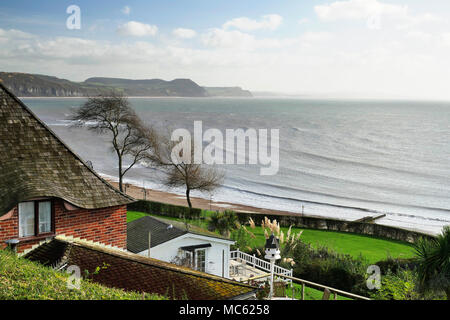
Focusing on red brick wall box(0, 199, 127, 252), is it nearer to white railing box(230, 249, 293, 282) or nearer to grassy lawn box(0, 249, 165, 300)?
grassy lawn box(0, 249, 165, 300)

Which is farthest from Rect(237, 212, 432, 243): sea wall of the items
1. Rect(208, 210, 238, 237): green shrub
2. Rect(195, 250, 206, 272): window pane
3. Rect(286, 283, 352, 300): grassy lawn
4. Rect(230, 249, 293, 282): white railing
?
Rect(195, 250, 206, 272): window pane

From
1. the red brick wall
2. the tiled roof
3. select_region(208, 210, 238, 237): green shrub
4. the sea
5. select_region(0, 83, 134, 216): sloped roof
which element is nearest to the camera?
the tiled roof

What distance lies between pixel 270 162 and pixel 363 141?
4363 cm

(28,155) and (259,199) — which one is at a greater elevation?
(28,155)

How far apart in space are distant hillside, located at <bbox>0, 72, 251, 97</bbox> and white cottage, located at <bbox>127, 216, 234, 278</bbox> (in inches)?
1076

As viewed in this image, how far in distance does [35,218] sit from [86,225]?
5.20ft

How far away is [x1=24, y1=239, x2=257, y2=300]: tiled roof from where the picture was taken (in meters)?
11.0

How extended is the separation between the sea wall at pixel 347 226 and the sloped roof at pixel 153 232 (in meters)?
14.5

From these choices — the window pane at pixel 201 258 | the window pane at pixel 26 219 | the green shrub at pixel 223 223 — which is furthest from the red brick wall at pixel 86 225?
the green shrub at pixel 223 223

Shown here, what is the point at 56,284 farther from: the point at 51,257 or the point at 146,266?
the point at 51,257

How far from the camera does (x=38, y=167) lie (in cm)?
1393
